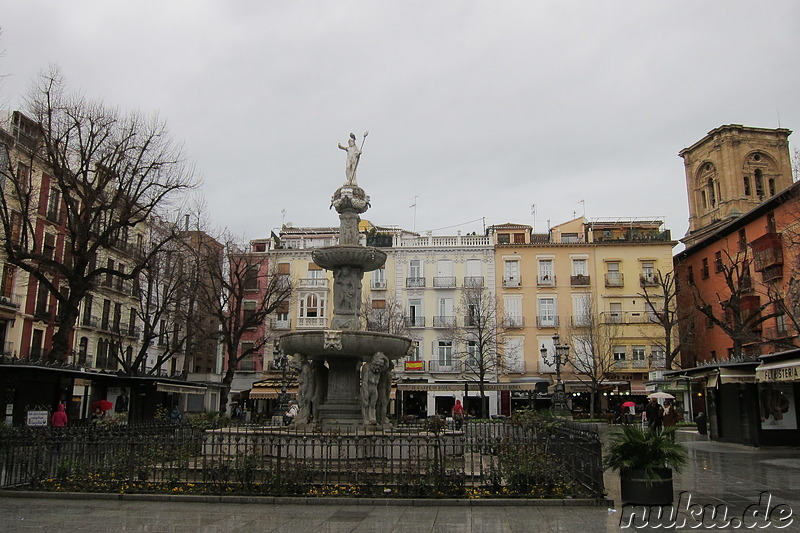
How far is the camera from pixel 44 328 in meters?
36.0

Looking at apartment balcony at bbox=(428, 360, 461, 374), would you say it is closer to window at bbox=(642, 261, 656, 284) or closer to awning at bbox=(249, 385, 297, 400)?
awning at bbox=(249, 385, 297, 400)

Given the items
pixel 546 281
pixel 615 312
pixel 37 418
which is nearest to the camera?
pixel 37 418

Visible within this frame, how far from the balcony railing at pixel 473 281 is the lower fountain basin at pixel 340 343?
32.8 m

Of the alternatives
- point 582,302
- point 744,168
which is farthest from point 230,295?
point 744,168

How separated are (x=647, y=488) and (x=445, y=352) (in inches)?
1448

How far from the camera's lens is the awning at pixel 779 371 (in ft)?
53.1

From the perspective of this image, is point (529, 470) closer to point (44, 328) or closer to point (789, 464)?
point (789, 464)

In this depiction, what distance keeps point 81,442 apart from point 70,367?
1081cm

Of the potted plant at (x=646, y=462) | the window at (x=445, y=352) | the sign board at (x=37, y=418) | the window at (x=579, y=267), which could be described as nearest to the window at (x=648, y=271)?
the window at (x=579, y=267)

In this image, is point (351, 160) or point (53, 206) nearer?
point (351, 160)

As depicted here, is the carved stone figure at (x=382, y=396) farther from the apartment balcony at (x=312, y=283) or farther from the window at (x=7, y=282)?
the apartment balcony at (x=312, y=283)

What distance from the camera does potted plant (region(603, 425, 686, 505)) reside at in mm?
8812

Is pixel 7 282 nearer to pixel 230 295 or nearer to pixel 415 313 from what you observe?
pixel 230 295

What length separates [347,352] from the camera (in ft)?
44.2
